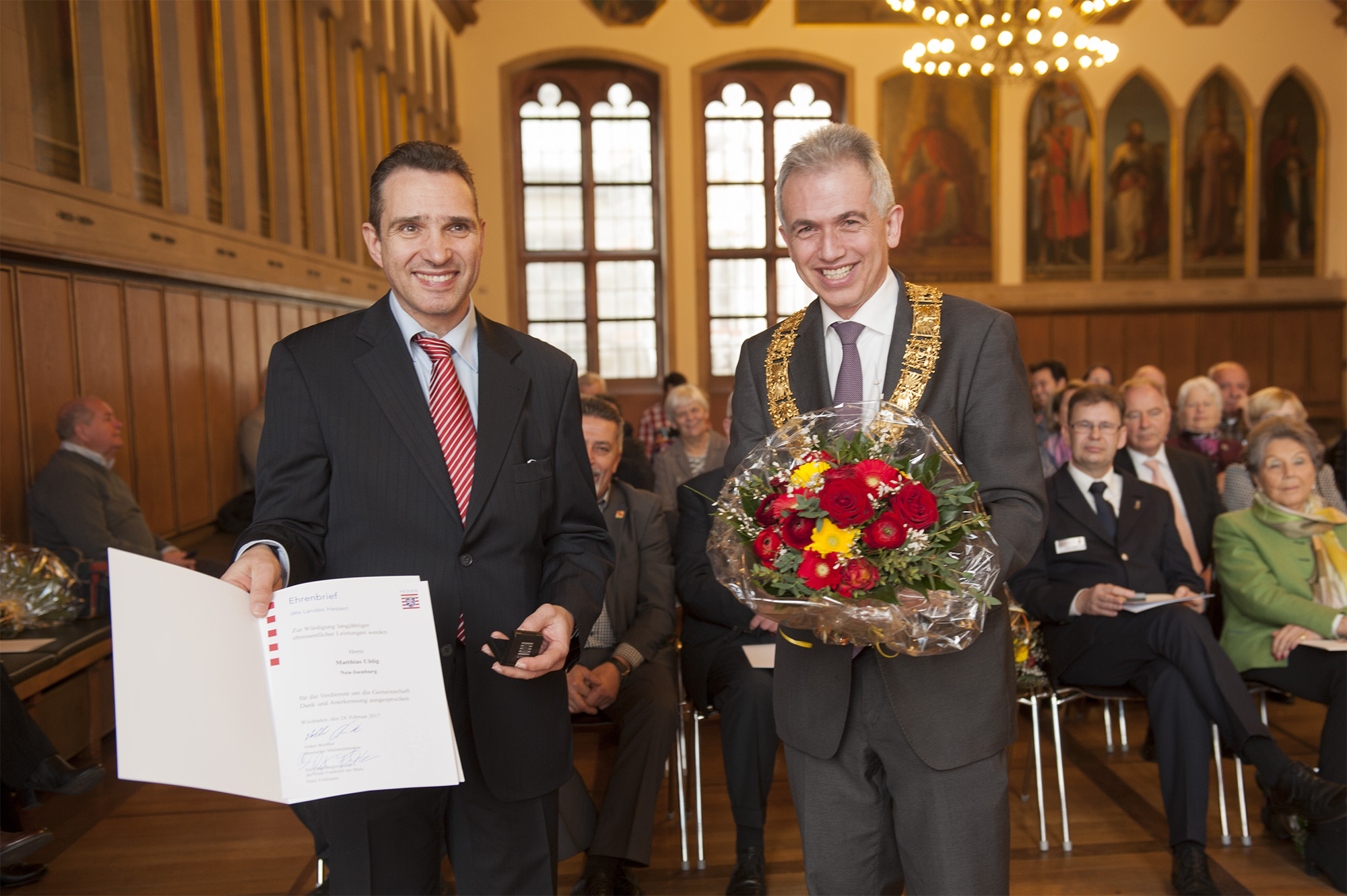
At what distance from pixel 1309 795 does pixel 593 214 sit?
14.0 metres

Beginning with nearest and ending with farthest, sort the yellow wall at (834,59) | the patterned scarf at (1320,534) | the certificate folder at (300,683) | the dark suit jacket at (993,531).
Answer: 1. the certificate folder at (300,683)
2. the dark suit jacket at (993,531)
3. the patterned scarf at (1320,534)
4. the yellow wall at (834,59)

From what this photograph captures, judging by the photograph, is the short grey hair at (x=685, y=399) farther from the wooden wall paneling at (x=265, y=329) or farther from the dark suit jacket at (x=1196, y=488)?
the wooden wall paneling at (x=265, y=329)

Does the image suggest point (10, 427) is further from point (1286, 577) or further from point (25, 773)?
point (1286, 577)

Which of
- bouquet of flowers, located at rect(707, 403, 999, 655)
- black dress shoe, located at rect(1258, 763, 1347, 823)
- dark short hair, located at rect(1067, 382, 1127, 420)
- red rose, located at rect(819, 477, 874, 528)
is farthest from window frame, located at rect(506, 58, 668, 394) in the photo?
red rose, located at rect(819, 477, 874, 528)

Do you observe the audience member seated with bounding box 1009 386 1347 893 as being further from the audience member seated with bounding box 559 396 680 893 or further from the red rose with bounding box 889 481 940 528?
the red rose with bounding box 889 481 940 528

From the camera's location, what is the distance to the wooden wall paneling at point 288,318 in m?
8.77

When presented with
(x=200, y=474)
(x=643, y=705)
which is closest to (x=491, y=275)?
(x=200, y=474)

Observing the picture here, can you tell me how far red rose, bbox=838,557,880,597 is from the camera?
1.55 meters

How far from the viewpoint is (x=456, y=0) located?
46.2ft

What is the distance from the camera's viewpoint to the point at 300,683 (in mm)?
1556

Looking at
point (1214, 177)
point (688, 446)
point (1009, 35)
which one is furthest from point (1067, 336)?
point (688, 446)

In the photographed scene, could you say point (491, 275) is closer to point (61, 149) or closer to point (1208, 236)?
point (61, 149)

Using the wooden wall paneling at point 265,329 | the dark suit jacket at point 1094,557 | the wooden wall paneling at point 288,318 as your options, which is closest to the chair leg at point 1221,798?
the dark suit jacket at point 1094,557

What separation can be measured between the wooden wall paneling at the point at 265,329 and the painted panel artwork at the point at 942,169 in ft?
32.7
